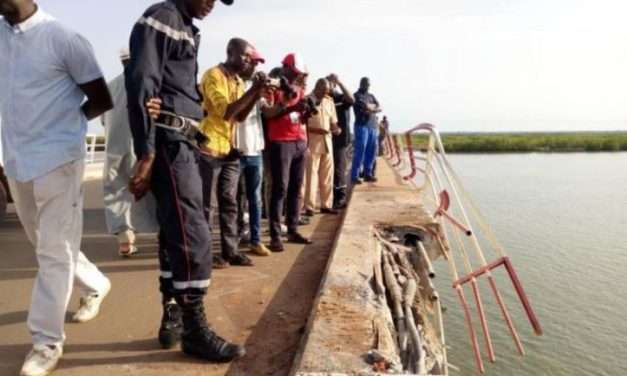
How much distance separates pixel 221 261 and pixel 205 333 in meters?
1.56

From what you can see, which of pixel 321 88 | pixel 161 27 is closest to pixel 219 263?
pixel 161 27

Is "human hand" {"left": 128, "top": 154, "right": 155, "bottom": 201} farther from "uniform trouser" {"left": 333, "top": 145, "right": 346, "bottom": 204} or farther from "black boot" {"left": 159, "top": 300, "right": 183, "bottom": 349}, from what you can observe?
"uniform trouser" {"left": 333, "top": 145, "right": 346, "bottom": 204}

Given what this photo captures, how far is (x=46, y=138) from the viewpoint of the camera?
2307mm

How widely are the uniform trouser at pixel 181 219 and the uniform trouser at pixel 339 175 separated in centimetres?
451

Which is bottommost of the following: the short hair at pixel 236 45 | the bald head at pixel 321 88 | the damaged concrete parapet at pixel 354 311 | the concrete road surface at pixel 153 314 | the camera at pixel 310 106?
the concrete road surface at pixel 153 314

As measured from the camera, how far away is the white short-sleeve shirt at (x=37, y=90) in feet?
7.48

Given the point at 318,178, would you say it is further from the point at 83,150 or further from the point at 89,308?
the point at 83,150

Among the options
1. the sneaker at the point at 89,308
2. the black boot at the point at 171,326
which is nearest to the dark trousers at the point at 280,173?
the sneaker at the point at 89,308

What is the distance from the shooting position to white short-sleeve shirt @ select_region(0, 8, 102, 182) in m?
2.28

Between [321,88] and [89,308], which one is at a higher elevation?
[321,88]

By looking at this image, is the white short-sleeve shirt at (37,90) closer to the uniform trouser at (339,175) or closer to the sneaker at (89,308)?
the sneaker at (89,308)

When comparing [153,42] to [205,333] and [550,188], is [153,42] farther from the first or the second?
[550,188]

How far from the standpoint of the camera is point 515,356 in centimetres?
662

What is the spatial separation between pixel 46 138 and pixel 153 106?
52cm
